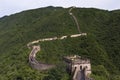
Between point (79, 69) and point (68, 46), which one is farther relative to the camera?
point (68, 46)

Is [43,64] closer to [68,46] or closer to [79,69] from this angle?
[79,69]

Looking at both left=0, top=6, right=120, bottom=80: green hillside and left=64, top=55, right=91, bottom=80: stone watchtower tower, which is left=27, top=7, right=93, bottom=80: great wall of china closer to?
left=64, top=55, right=91, bottom=80: stone watchtower tower

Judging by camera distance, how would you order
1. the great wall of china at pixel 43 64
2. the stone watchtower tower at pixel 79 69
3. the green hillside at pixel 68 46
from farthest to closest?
the green hillside at pixel 68 46 < the great wall of china at pixel 43 64 < the stone watchtower tower at pixel 79 69

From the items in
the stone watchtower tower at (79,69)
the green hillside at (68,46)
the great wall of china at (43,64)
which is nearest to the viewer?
the stone watchtower tower at (79,69)

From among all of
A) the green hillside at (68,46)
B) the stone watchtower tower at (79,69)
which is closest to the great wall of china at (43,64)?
the stone watchtower tower at (79,69)

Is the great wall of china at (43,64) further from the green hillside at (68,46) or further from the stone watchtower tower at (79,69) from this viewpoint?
the green hillside at (68,46)

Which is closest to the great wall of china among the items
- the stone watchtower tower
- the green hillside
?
the stone watchtower tower

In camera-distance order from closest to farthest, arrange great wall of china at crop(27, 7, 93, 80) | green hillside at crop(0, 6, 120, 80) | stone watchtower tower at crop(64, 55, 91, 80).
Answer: stone watchtower tower at crop(64, 55, 91, 80), great wall of china at crop(27, 7, 93, 80), green hillside at crop(0, 6, 120, 80)

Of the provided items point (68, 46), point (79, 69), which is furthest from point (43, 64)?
point (68, 46)
